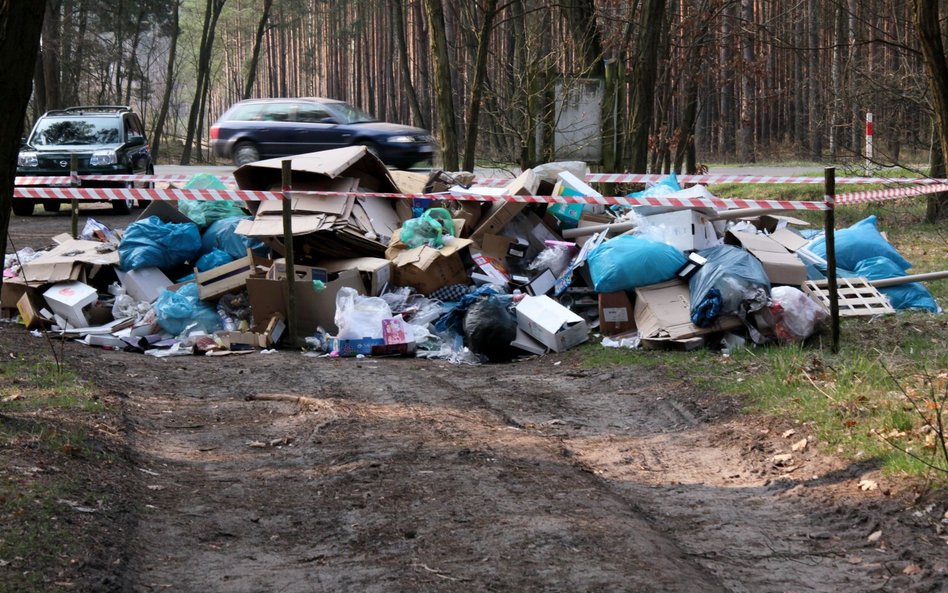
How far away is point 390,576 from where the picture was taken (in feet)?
13.0

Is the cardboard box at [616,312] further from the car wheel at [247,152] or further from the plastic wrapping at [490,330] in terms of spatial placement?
the car wheel at [247,152]

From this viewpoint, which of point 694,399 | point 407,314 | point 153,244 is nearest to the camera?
point 694,399

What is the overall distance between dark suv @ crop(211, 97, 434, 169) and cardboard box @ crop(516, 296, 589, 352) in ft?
44.8

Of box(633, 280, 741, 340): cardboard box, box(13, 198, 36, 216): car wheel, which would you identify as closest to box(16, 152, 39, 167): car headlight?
box(13, 198, 36, 216): car wheel

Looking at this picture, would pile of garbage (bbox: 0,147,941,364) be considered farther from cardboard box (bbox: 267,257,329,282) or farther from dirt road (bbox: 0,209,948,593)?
dirt road (bbox: 0,209,948,593)

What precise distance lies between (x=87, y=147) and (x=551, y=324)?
1455 centimetres

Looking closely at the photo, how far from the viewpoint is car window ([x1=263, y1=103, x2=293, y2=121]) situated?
78.5 ft

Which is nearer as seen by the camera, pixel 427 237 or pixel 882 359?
pixel 882 359

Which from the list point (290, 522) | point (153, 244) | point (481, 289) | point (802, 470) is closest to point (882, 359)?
point (802, 470)

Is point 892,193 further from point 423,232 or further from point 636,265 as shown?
point 423,232

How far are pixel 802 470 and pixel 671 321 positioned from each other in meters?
3.17

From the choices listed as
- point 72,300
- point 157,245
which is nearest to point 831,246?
point 157,245

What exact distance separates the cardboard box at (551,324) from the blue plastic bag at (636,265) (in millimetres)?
387

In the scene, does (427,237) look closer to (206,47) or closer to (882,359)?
(882,359)
